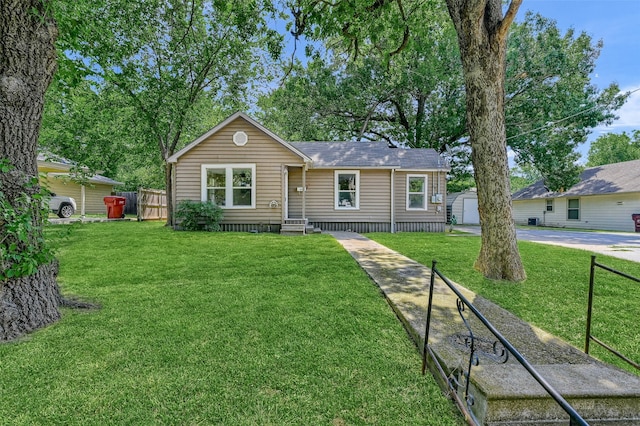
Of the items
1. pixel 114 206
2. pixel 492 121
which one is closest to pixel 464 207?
pixel 492 121

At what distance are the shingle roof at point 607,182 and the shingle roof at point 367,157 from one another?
9816 millimetres

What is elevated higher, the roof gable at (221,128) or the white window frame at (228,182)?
the roof gable at (221,128)

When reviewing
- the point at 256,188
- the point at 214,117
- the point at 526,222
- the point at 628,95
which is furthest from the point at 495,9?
the point at 526,222

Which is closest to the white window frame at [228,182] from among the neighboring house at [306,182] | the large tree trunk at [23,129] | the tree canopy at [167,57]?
the neighboring house at [306,182]

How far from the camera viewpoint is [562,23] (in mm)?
16875

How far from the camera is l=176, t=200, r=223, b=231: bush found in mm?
10680

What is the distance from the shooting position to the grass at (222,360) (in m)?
1.87

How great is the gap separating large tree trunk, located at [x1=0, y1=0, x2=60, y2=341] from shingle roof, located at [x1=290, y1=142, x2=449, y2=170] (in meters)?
10.00

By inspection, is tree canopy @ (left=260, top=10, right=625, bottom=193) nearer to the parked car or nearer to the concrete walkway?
the parked car

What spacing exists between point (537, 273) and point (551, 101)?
1655 cm

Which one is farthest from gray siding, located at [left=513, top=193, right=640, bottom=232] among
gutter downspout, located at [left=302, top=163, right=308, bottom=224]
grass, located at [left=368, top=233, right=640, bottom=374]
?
grass, located at [left=368, top=233, right=640, bottom=374]

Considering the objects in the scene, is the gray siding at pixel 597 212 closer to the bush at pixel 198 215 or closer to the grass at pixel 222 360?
the bush at pixel 198 215

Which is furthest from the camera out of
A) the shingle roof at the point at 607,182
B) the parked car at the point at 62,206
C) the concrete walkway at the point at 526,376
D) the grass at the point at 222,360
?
the shingle roof at the point at 607,182

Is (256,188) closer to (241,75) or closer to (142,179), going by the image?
(241,75)
